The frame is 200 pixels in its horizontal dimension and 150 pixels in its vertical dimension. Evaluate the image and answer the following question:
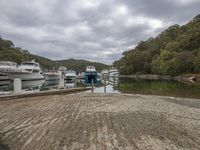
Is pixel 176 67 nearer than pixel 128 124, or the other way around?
pixel 128 124

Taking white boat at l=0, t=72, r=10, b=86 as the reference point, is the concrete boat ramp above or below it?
below

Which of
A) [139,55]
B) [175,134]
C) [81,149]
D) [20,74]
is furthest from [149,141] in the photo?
[139,55]

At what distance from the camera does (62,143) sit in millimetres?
5238

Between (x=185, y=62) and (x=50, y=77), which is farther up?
(x=185, y=62)

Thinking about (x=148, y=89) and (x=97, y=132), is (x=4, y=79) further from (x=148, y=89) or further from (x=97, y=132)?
(x=97, y=132)

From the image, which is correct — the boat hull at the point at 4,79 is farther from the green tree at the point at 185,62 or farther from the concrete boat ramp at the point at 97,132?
the green tree at the point at 185,62

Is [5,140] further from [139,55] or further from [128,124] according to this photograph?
[139,55]

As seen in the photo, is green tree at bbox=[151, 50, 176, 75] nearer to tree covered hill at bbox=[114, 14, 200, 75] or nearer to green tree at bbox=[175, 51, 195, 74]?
tree covered hill at bbox=[114, 14, 200, 75]

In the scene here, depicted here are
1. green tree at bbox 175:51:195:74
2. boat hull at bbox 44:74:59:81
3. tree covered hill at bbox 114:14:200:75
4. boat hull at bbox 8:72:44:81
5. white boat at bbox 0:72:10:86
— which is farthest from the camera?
tree covered hill at bbox 114:14:200:75

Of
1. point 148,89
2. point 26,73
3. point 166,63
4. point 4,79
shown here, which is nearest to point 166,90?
point 148,89

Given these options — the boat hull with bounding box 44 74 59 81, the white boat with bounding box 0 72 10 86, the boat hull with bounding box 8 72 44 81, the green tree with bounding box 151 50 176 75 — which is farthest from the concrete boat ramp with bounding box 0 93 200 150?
the green tree with bounding box 151 50 176 75

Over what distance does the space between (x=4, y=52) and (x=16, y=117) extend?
68.0 meters

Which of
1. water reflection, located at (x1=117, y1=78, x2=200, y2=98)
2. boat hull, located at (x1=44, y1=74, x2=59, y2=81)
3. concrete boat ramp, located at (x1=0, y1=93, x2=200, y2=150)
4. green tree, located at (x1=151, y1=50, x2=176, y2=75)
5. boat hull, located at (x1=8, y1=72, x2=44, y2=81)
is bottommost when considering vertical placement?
water reflection, located at (x1=117, y1=78, x2=200, y2=98)

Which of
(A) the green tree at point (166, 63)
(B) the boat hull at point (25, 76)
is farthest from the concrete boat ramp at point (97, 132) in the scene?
(A) the green tree at point (166, 63)
